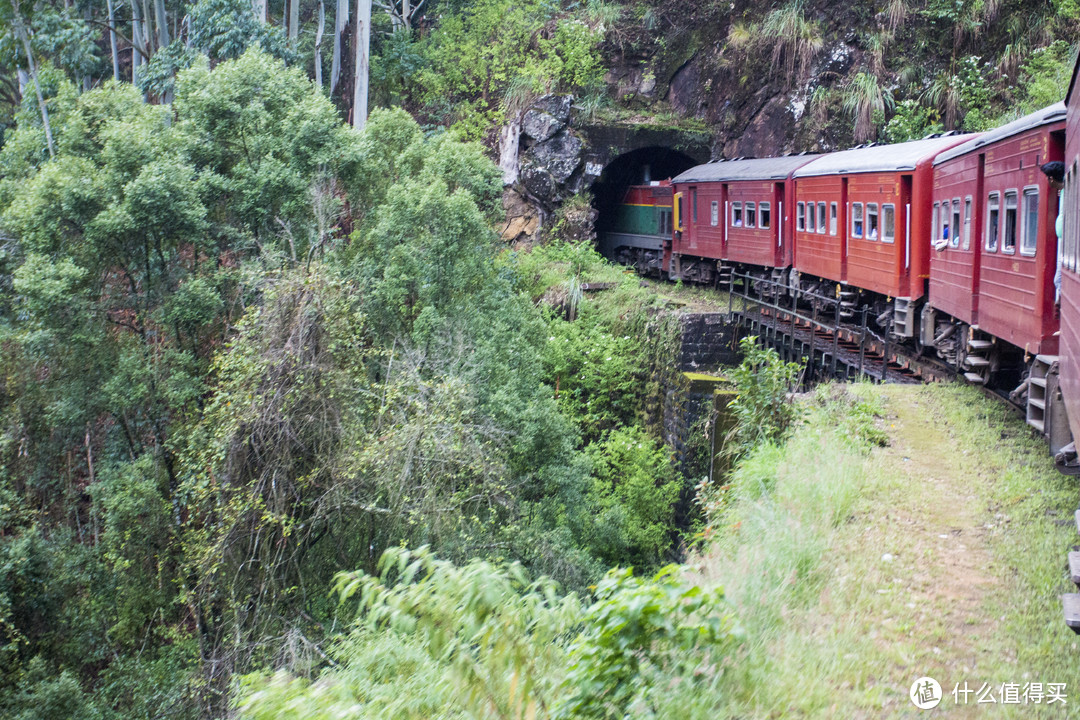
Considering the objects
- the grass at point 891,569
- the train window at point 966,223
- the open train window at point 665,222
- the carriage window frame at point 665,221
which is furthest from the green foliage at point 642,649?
the open train window at point 665,222

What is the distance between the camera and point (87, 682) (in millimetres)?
14414

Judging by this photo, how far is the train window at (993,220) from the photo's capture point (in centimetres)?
835

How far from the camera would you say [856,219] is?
44.8ft

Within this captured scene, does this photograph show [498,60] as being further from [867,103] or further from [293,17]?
[867,103]

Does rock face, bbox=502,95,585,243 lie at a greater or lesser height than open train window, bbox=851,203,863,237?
greater

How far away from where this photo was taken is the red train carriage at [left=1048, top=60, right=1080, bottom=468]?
198 inches

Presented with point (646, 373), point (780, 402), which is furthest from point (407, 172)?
point (780, 402)

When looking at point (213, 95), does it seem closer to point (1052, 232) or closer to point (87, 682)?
point (87, 682)

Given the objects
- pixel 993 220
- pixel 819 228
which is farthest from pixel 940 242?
pixel 819 228

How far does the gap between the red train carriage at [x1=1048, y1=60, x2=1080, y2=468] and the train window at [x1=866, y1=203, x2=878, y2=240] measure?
656 cm

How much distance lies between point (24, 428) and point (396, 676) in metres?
13.6

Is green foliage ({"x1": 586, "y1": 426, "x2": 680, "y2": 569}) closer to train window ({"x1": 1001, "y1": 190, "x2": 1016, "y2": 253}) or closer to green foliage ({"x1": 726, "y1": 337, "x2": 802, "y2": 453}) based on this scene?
green foliage ({"x1": 726, "y1": 337, "x2": 802, "y2": 453})

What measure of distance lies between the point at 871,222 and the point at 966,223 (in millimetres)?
3601

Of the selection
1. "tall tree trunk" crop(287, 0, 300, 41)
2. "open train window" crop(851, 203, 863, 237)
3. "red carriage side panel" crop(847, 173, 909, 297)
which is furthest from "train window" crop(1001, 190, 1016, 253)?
"tall tree trunk" crop(287, 0, 300, 41)
